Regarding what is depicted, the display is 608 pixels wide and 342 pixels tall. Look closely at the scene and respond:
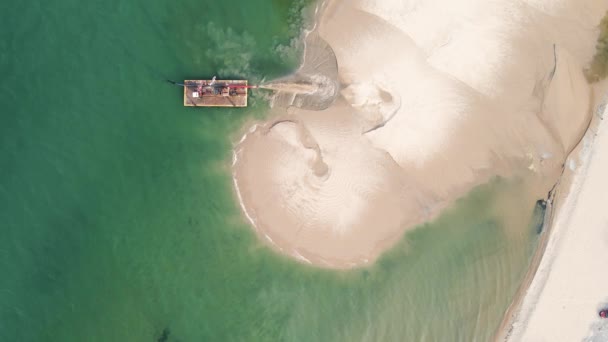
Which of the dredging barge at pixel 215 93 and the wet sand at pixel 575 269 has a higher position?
the dredging barge at pixel 215 93

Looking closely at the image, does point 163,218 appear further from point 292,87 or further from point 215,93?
point 292,87

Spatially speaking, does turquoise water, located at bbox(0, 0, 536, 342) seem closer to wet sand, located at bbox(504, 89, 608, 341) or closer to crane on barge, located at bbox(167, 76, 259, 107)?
crane on barge, located at bbox(167, 76, 259, 107)

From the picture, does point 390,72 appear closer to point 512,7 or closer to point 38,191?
point 512,7

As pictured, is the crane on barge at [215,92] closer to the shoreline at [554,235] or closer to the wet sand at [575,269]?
the shoreline at [554,235]

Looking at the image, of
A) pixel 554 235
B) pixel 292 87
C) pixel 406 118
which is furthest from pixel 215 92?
pixel 554 235

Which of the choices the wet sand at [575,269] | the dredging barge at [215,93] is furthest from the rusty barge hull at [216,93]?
the wet sand at [575,269]

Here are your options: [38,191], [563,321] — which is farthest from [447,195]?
[38,191]
